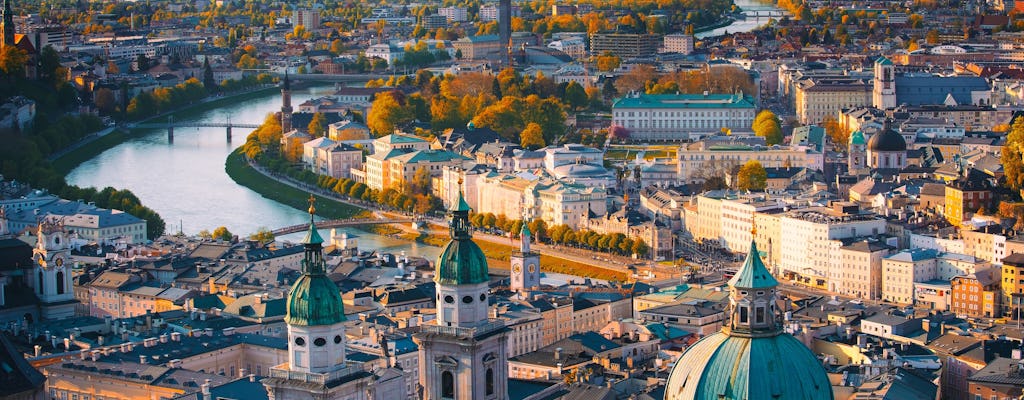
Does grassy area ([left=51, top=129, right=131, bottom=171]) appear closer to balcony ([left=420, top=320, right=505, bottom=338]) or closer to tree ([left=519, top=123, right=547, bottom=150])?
tree ([left=519, top=123, right=547, bottom=150])

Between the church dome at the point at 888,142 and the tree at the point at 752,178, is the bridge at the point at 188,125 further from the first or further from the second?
the church dome at the point at 888,142

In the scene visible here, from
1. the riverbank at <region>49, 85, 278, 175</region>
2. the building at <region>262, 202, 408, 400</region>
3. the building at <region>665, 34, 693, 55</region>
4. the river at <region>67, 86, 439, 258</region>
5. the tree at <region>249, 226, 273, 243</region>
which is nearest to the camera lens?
the building at <region>262, 202, 408, 400</region>

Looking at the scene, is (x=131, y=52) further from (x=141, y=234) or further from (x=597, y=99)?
(x=141, y=234)

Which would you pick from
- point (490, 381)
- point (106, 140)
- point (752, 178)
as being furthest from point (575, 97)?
point (490, 381)

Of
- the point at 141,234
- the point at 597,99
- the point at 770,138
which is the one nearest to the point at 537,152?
the point at 770,138

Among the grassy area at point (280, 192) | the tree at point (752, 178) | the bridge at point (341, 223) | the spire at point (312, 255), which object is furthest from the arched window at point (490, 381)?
the grassy area at point (280, 192)

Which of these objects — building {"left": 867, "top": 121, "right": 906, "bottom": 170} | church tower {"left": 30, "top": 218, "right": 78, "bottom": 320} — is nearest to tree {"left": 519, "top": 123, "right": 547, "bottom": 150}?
building {"left": 867, "top": 121, "right": 906, "bottom": 170}
